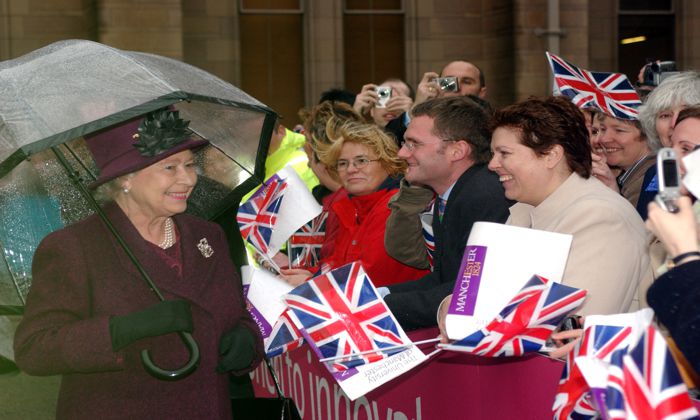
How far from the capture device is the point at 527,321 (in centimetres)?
358

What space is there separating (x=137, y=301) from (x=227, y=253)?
493mm

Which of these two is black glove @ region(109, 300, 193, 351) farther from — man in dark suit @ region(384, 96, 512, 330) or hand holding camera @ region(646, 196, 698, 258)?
hand holding camera @ region(646, 196, 698, 258)

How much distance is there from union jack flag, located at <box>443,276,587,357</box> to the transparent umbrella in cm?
99

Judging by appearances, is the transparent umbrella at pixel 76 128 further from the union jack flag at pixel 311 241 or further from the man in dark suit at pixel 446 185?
the union jack flag at pixel 311 241

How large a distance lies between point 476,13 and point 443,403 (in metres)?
13.3

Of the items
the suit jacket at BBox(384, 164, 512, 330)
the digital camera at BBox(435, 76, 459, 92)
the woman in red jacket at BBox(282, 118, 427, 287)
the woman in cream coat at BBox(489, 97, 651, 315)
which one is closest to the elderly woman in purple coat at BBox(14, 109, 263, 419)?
the suit jacket at BBox(384, 164, 512, 330)

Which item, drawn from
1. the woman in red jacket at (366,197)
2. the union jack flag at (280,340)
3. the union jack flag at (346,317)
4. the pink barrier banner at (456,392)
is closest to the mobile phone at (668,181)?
the pink barrier banner at (456,392)

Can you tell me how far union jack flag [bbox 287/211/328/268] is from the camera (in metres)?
6.92

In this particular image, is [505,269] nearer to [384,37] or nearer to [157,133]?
[157,133]

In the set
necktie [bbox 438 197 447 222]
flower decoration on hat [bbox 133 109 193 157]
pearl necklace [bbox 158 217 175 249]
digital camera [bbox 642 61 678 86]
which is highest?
digital camera [bbox 642 61 678 86]

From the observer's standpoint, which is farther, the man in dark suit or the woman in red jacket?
the woman in red jacket

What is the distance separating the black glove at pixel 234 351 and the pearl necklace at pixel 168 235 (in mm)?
395

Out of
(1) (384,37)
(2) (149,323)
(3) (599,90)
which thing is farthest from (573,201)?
(1) (384,37)

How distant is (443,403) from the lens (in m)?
4.30
